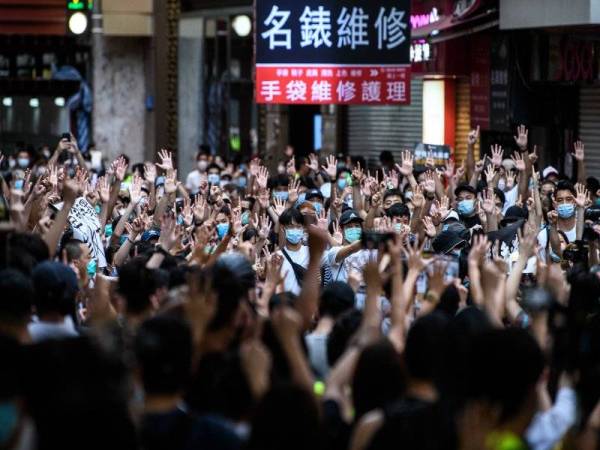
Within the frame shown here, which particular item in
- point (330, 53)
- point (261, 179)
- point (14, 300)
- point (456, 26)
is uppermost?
point (456, 26)

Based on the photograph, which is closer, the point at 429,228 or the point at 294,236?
the point at 294,236

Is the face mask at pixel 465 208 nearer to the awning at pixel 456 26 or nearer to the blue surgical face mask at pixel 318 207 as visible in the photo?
the blue surgical face mask at pixel 318 207

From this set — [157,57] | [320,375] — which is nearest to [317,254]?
[320,375]

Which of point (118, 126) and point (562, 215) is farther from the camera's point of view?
point (118, 126)

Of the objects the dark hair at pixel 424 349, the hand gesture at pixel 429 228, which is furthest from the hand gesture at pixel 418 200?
the dark hair at pixel 424 349

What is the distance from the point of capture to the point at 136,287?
734 centimetres

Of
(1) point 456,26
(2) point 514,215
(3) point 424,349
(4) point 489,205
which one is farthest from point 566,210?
(1) point 456,26

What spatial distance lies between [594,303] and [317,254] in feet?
4.77

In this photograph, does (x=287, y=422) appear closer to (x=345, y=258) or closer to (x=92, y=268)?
(x=92, y=268)

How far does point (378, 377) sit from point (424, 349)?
11.1 inches

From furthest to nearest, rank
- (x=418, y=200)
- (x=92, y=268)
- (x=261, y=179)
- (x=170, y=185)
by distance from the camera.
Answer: (x=261, y=179) → (x=170, y=185) → (x=418, y=200) → (x=92, y=268)

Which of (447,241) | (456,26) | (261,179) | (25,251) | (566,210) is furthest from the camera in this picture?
(456,26)

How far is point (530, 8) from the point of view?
18.0 m

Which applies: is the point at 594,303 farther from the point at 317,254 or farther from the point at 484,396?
the point at 484,396
